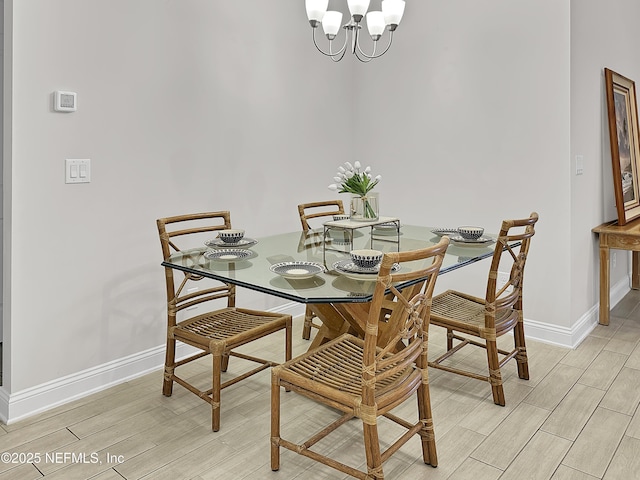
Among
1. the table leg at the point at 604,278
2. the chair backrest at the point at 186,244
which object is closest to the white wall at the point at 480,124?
the table leg at the point at 604,278

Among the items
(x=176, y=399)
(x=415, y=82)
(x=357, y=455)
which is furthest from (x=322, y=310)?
(x=415, y=82)

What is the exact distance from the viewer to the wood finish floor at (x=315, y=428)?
75.0 inches

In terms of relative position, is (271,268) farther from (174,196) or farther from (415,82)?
(415,82)

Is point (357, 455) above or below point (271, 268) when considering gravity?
below

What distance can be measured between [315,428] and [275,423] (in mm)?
419

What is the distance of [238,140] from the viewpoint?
318 centimetres

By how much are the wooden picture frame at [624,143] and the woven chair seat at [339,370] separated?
2567 mm

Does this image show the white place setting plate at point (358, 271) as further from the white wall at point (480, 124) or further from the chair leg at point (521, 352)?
the white wall at point (480, 124)

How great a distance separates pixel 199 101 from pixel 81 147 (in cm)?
77

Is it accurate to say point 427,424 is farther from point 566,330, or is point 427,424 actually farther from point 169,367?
point 566,330

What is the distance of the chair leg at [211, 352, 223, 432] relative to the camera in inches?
83.9

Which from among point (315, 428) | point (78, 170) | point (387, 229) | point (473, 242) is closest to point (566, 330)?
point (473, 242)

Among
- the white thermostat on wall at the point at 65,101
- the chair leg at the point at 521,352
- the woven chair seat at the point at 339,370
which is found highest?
the white thermostat on wall at the point at 65,101

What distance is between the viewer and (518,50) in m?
3.19
